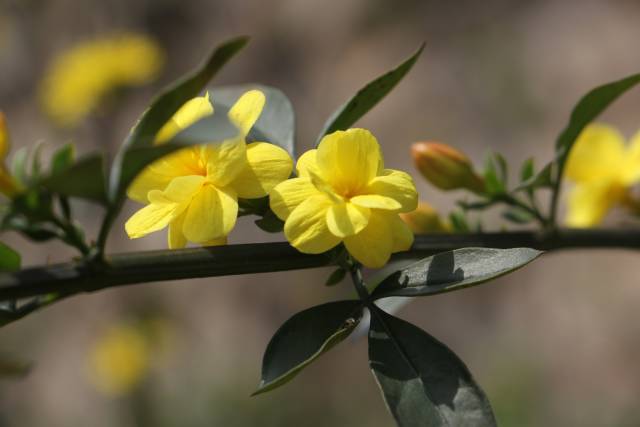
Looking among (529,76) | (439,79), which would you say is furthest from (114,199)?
(439,79)

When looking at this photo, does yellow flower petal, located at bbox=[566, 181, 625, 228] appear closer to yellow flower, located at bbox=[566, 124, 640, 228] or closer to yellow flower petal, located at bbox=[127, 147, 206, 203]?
yellow flower, located at bbox=[566, 124, 640, 228]

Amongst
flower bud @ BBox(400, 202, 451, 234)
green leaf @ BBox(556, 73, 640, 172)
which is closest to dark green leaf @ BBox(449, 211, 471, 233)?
flower bud @ BBox(400, 202, 451, 234)

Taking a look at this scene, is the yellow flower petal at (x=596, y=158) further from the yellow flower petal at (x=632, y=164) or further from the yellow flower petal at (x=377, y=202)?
the yellow flower petal at (x=377, y=202)

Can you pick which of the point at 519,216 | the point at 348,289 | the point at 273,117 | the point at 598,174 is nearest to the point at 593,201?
the point at 598,174

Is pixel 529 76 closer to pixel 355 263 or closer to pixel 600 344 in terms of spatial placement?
pixel 600 344

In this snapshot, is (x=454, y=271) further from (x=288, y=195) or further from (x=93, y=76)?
(x=93, y=76)

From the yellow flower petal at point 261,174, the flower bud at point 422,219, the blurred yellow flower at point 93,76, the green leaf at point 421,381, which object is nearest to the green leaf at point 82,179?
the yellow flower petal at point 261,174
